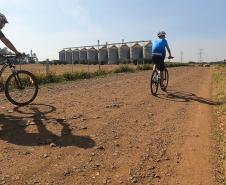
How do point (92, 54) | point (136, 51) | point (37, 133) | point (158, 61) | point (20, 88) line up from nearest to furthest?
point (37, 133), point (20, 88), point (158, 61), point (136, 51), point (92, 54)

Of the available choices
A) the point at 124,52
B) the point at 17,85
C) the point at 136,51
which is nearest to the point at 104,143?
the point at 17,85

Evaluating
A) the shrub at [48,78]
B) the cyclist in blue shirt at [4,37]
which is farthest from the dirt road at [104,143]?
the shrub at [48,78]

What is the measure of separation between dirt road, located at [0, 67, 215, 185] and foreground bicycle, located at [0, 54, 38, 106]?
0.24 metres

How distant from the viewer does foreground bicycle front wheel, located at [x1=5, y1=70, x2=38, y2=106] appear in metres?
9.20

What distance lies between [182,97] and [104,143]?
6191 millimetres

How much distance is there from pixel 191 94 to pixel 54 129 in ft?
22.6

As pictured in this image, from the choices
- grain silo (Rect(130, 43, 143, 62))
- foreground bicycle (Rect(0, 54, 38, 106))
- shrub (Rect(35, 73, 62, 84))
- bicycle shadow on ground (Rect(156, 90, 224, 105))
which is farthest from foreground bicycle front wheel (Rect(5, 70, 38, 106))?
grain silo (Rect(130, 43, 143, 62))

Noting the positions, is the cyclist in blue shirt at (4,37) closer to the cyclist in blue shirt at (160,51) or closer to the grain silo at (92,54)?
the cyclist in blue shirt at (160,51)

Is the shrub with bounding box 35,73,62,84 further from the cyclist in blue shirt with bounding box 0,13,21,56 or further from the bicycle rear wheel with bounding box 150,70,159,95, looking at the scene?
the cyclist in blue shirt with bounding box 0,13,21,56

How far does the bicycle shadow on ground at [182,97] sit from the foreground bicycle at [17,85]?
4.08 metres

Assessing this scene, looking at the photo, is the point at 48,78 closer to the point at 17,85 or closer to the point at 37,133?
the point at 17,85

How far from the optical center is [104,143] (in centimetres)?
641

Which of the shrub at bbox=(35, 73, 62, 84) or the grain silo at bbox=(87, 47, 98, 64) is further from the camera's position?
the grain silo at bbox=(87, 47, 98, 64)

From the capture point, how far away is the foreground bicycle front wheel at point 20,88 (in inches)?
362
